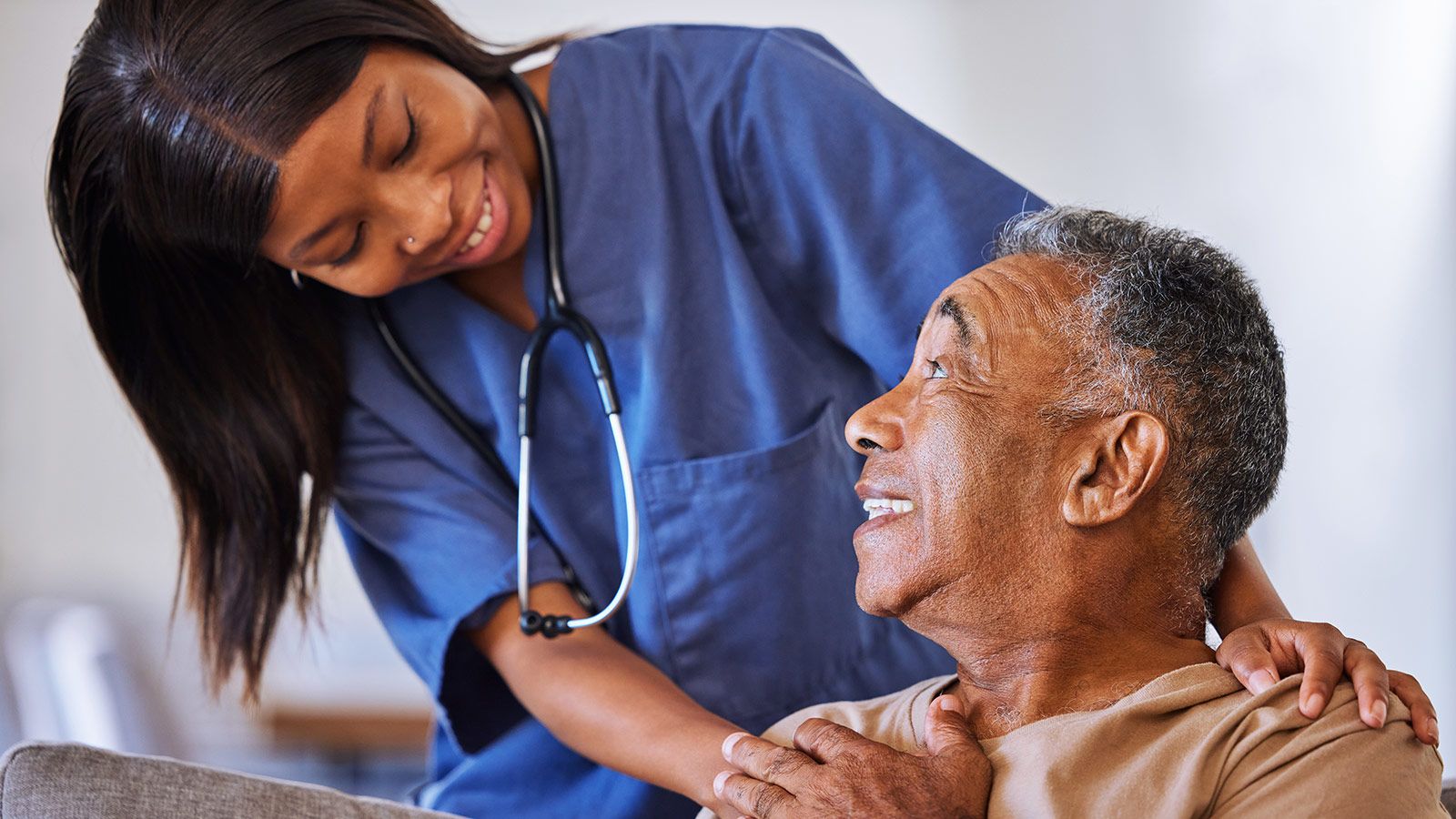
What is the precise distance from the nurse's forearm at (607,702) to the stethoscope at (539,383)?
39 millimetres

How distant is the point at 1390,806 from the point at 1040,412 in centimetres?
36

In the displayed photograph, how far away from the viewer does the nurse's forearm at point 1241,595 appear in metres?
0.95

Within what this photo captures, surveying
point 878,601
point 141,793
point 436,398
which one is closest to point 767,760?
point 878,601

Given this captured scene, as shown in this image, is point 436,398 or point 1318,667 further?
point 436,398

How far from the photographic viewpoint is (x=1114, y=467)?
89 cm

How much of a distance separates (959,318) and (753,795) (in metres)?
0.43

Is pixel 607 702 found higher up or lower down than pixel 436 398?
lower down

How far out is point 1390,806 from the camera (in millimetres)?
743

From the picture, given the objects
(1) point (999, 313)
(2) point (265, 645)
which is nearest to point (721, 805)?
(1) point (999, 313)

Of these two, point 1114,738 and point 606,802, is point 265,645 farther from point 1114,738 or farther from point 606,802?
point 1114,738

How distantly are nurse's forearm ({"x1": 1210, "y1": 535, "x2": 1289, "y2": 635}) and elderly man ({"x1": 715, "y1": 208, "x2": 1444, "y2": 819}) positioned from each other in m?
0.05

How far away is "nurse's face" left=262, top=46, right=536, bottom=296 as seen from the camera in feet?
3.42

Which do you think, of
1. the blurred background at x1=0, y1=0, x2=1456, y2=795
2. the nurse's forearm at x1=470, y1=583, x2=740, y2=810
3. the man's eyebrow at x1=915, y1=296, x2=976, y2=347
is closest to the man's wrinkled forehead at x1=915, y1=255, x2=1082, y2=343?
the man's eyebrow at x1=915, y1=296, x2=976, y2=347

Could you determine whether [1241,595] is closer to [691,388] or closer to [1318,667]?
[1318,667]
